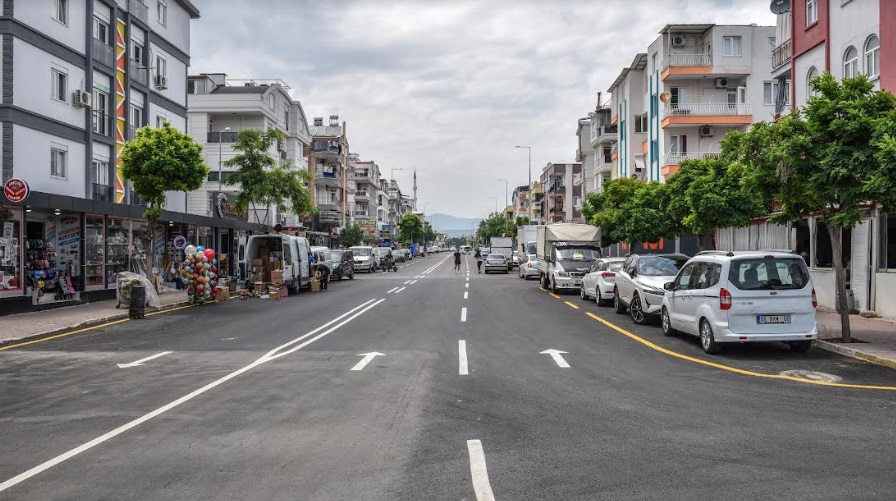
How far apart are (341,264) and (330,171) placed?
36.2 meters

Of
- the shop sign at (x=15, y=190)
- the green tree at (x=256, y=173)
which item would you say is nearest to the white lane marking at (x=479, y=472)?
the shop sign at (x=15, y=190)

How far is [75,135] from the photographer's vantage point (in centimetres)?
2675

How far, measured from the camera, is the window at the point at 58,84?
25231 mm

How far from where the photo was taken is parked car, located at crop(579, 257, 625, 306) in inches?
860

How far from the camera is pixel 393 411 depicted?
7.53 metres

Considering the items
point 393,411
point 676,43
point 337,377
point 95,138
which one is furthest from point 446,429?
point 676,43

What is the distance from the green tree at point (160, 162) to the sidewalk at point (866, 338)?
19.2m

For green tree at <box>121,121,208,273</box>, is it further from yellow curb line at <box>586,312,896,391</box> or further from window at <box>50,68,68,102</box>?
yellow curb line at <box>586,312,896,391</box>

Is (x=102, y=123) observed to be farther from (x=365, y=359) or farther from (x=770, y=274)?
(x=770, y=274)

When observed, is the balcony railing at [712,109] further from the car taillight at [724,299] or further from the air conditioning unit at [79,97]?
the car taillight at [724,299]

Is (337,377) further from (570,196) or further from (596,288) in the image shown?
(570,196)

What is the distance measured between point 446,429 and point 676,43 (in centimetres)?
4174

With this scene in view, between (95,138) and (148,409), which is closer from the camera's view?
(148,409)

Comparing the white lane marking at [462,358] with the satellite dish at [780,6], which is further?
the satellite dish at [780,6]
